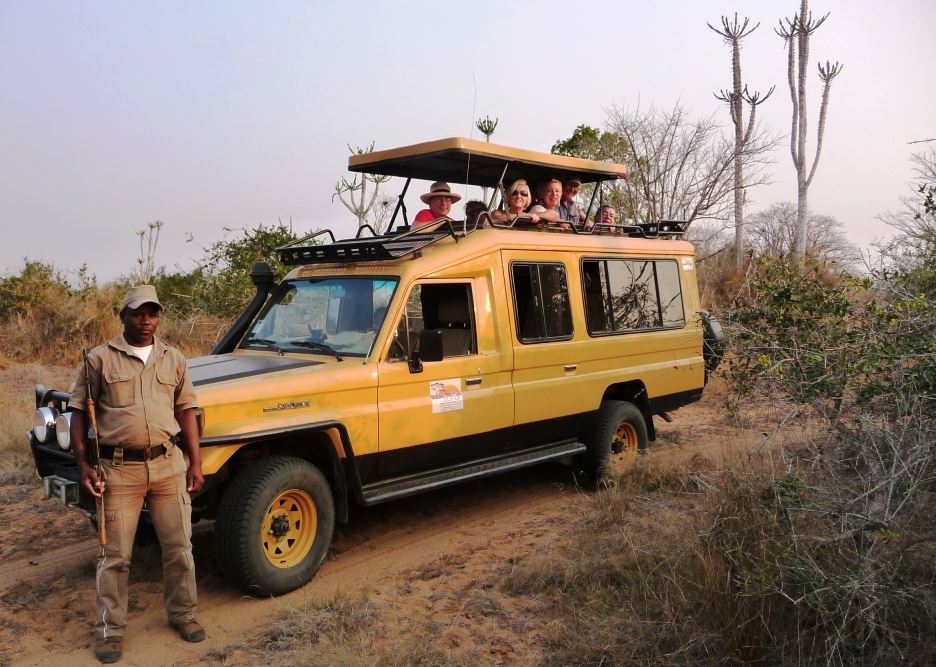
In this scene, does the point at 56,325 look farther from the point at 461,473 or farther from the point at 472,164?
the point at 461,473

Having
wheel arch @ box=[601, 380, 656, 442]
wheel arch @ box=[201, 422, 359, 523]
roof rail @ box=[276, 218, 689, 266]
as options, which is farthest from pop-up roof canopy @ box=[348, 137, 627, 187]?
wheel arch @ box=[201, 422, 359, 523]

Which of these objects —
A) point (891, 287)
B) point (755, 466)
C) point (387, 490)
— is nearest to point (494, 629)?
point (387, 490)

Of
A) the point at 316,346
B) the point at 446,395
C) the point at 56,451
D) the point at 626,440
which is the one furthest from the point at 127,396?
the point at 626,440

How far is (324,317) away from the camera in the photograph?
5645 millimetres

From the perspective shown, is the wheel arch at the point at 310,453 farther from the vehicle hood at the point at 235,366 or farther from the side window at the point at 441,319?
the side window at the point at 441,319

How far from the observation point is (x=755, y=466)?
4.57 metres

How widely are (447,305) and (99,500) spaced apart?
2.69 m

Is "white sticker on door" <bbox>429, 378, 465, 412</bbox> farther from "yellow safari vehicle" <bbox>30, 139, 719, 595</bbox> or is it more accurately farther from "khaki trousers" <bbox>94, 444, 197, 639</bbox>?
"khaki trousers" <bbox>94, 444, 197, 639</bbox>

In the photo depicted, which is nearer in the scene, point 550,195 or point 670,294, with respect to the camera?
point 550,195

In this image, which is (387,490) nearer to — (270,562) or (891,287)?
(270,562)

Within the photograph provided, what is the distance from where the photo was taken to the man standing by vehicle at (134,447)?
13.0 ft

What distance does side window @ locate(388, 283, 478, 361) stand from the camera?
5.36m

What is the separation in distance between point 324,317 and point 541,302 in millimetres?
1765

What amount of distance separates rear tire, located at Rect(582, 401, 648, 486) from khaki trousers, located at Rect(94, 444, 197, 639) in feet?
11.4
